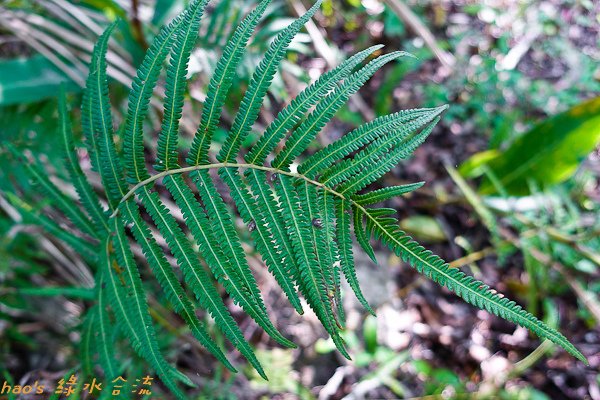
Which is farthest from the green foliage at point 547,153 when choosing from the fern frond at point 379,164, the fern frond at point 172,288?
the fern frond at point 172,288

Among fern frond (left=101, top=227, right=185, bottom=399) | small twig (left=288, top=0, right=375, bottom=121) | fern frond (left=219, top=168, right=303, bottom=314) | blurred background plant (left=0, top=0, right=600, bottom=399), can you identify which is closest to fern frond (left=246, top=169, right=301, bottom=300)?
fern frond (left=219, top=168, right=303, bottom=314)

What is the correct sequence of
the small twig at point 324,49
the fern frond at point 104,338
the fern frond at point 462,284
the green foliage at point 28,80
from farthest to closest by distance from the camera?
1. the small twig at point 324,49
2. the green foliage at point 28,80
3. the fern frond at point 104,338
4. the fern frond at point 462,284

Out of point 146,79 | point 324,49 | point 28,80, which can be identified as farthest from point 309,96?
point 324,49

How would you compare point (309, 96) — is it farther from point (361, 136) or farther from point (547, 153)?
point (547, 153)

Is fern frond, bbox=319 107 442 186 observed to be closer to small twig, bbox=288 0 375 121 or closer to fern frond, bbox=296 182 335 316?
fern frond, bbox=296 182 335 316

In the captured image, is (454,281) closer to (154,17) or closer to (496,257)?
(154,17)

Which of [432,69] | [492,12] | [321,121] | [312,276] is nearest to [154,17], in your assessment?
[321,121]

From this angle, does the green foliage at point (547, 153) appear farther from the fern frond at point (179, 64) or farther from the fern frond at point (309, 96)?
the fern frond at point (179, 64)
